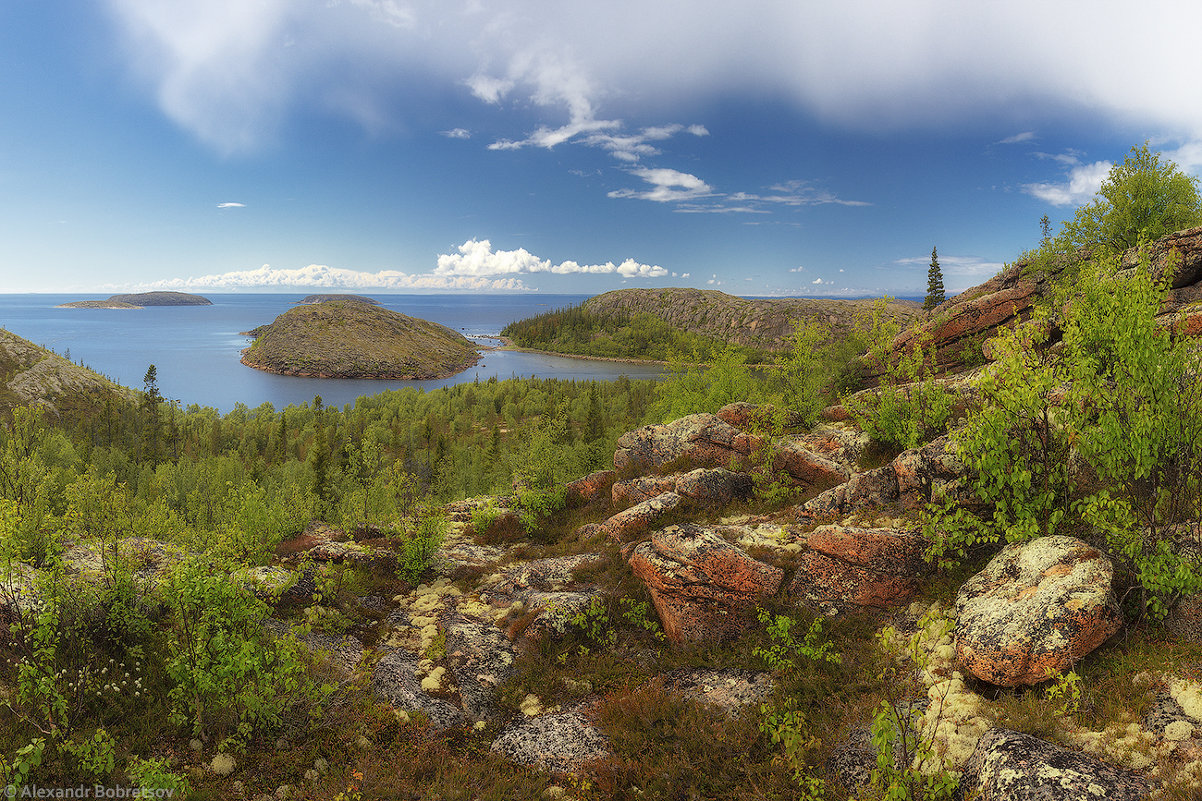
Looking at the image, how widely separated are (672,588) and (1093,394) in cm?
1049

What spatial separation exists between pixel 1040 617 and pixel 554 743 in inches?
389

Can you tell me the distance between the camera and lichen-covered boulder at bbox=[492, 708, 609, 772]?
10625 mm

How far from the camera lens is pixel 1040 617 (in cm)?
951

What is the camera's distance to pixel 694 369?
6231cm

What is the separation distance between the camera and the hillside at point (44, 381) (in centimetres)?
15125

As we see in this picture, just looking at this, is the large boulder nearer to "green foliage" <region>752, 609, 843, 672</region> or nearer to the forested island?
the forested island

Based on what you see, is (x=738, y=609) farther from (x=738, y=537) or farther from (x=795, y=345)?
(x=795, y=345)

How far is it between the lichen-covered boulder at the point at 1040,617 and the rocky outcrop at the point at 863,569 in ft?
7.09

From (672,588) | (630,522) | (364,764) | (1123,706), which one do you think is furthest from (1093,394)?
(364,764)

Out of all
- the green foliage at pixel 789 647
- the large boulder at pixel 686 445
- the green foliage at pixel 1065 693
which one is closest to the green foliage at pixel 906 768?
the green foliage at pixel 1065 693

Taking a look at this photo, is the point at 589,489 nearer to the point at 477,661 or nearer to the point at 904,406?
the point at 477,661

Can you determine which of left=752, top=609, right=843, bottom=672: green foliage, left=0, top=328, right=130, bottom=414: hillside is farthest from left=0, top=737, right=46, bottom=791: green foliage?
left=0, top=328, right=130, bottom=414: hillside

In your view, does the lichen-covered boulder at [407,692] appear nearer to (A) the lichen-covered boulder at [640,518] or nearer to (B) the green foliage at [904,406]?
(A) the lichen-covered boulder at [640,518]

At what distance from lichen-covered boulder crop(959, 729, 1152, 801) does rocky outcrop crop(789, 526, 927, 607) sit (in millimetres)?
4981
